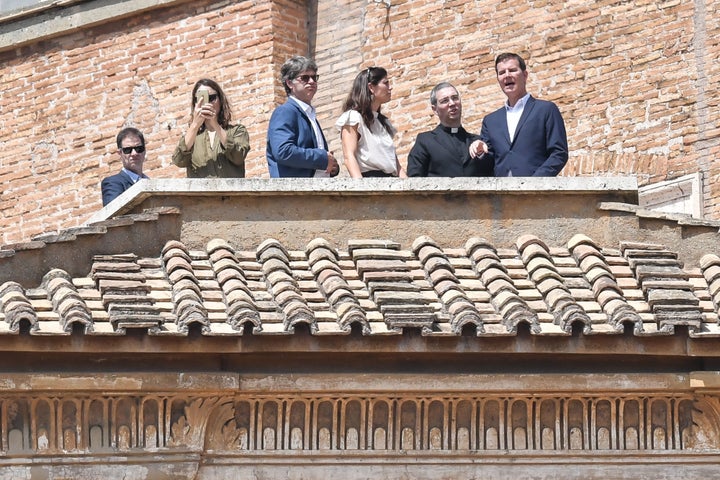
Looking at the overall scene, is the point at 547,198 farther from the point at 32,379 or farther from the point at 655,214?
the point at 32,379

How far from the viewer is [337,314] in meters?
12.6

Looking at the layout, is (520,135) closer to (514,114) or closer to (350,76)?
(514,114)

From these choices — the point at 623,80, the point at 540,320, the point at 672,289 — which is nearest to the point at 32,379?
the point at 540,320

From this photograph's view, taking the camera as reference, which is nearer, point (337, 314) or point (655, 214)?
point (337, 314)

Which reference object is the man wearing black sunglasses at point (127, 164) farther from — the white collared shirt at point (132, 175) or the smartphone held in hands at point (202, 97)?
A: the smartphone held in hands at point (202, 97)

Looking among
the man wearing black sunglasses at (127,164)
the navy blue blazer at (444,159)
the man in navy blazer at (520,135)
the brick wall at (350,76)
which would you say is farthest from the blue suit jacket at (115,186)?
the brick wall at (350,76)

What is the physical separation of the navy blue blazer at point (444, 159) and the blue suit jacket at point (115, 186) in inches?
72.2

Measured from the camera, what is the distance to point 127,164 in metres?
14.8

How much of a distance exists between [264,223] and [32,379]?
81.8 inches

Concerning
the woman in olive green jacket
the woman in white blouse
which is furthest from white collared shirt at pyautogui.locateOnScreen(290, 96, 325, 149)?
the woman in olive green jacket

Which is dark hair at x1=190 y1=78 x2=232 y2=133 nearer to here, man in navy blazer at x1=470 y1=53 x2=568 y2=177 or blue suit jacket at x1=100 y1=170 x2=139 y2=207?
blue suit jacket at x1=100 y1=170 x2=139 y2=207

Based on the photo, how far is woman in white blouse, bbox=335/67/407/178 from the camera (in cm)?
1411

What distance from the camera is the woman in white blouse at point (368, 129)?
14.1 metres

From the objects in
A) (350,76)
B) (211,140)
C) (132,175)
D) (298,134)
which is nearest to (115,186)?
(132,175)
